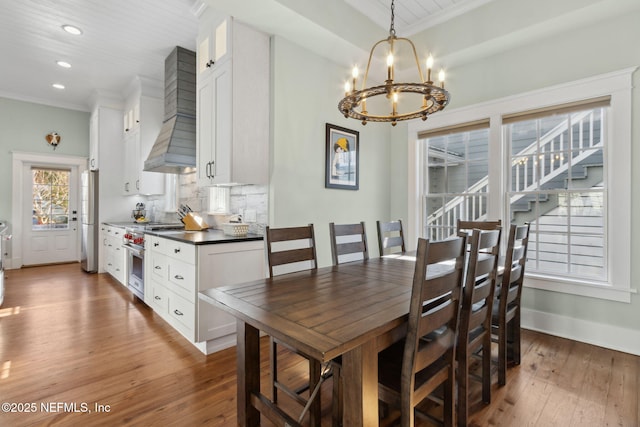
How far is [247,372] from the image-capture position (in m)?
1.65

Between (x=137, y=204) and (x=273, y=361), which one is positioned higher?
(x=137, y=204)

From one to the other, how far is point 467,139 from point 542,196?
1005mm

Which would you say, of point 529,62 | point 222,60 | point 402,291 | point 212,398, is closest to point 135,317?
point 212,398

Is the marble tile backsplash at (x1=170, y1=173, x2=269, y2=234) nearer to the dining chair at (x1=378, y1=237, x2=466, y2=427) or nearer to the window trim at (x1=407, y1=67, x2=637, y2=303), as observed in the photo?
the dining chair at (x1=378, y1=237, x2=466, y2=427)

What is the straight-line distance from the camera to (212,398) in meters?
1.93

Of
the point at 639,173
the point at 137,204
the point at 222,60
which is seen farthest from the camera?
the point at 137,204

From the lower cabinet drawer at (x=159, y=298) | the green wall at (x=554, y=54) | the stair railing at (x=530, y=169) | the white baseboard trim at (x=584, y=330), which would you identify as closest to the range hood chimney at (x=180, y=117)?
the lower cabinet drawer at (x=159, y=298)

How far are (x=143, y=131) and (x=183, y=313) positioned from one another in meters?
3.58

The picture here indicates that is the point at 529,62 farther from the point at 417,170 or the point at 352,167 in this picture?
the point at 352,167

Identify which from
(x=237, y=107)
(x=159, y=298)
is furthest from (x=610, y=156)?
(x=159, y=298)

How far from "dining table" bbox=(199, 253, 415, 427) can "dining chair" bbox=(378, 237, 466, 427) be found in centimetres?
10

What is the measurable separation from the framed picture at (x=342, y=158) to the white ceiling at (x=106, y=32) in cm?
124

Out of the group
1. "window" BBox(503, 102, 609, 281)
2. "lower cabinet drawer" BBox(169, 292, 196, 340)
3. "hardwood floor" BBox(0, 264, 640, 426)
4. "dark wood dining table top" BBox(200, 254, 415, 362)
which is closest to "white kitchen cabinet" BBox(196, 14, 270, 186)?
"lower cabinet drawer" BBox(169, 292, 196, 340)

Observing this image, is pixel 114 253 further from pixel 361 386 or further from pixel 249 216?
pixel 361 386
